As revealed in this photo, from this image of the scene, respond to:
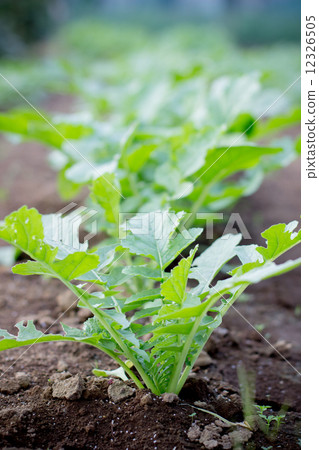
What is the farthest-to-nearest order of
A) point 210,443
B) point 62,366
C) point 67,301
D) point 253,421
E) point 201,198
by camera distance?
point 201,198, point 67,301, point 62,366, point 253,421, point 210,443

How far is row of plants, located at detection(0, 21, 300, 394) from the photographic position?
102cm

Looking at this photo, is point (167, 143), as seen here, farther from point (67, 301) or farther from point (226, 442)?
point (226, 442)

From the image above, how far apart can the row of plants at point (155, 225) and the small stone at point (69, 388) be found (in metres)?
0.10

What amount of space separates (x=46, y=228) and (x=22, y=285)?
2.45ft

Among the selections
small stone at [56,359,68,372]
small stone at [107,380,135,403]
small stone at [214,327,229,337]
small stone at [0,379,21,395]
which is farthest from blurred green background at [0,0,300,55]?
small stone at [107,380,135,403]

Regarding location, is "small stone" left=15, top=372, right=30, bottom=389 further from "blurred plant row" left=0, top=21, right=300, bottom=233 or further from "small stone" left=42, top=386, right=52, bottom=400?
"blurred plant row" left=0, top=21, right=300, bottom=233

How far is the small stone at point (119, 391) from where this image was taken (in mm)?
1091

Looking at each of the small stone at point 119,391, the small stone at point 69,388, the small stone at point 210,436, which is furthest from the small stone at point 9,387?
the small stone at point 210,436

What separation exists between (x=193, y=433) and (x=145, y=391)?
15cm

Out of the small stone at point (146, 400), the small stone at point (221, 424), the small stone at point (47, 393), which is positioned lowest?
the small stone at point (221, 424)

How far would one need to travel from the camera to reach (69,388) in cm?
111

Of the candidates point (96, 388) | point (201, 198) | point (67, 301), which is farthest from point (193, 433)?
point (201, 198)

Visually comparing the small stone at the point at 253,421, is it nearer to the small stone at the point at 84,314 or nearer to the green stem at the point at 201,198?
the small stone at the point at 84,314

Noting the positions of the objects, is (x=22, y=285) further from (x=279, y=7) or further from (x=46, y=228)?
(x=279, y=7)
